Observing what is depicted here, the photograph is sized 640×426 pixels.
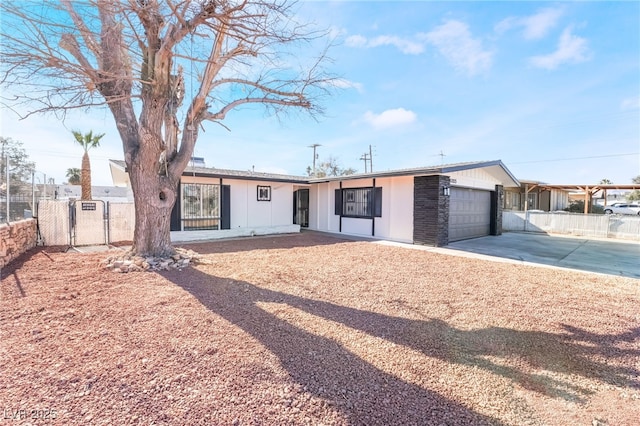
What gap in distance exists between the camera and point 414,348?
2947 millimetres

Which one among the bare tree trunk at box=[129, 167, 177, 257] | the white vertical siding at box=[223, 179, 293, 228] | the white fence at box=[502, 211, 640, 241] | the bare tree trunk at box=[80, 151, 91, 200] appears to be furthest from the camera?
the bare tree trunk at box=[80, 151, 91, 200]

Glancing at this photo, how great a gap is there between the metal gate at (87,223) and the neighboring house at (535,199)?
23.2 m

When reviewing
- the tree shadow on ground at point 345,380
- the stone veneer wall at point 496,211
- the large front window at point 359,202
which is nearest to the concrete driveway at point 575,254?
the stone veneer wall at point 496,211

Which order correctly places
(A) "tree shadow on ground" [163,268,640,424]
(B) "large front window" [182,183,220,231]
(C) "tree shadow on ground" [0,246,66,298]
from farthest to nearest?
(B) "large front window" [182,183,220,231] → (C) "tree shadow on ground" [0,246,66,298] → (A) "tree shadow on ground" [163,268,640,424]

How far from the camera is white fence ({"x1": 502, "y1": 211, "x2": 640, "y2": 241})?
40.7 ft

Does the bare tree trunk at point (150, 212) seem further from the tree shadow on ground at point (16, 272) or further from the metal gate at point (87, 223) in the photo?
the metal gate at point (87, 223)

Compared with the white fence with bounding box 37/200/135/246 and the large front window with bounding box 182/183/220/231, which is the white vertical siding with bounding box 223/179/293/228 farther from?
the white fence with bounding box 37/200/135/246

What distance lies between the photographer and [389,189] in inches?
445

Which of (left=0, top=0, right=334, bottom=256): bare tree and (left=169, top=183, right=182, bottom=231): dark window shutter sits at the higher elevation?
(left=0, top=0, right=334, bottom=256): bare tree

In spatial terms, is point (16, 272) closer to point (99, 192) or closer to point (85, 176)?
point (85, 176)

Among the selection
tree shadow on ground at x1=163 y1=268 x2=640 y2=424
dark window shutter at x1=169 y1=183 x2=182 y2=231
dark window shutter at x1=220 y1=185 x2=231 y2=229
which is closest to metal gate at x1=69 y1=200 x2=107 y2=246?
dark window shutter at x1=169 y1=183 x2=182 y2=231

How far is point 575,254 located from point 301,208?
11.6 metres

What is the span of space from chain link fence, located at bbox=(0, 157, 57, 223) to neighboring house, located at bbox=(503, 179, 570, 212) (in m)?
24.3

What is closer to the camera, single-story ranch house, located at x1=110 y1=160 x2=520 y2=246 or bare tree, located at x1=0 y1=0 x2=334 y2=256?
bare tree, located at x1=0 y1=0 x2=334 y2=256
